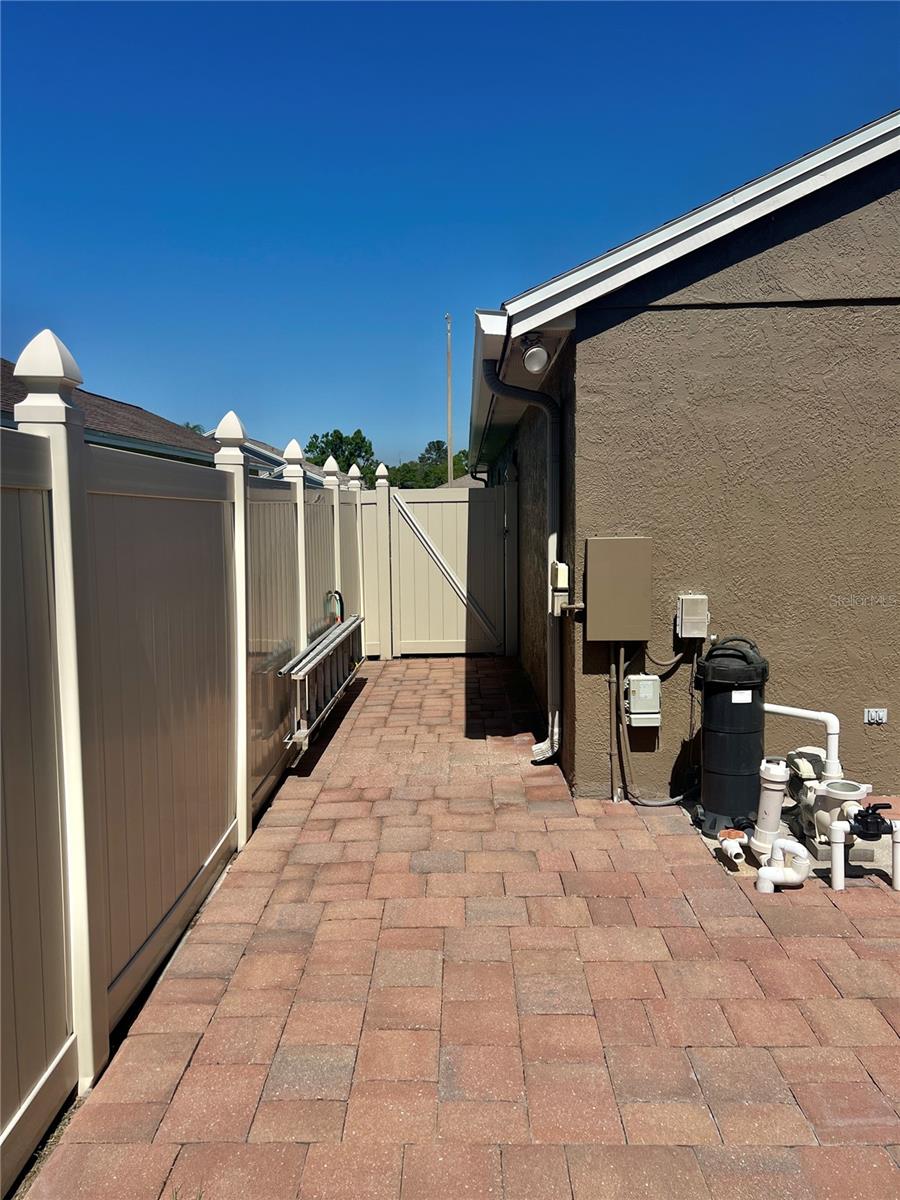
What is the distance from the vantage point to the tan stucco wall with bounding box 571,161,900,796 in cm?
450

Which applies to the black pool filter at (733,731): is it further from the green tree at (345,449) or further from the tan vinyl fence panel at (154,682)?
the green tree at (345,449)

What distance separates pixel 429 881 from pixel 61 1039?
1.86 metres

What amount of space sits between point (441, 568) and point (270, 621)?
5.09 meters

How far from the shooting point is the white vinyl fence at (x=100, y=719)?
2.01 metres

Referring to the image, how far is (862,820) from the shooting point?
3828mm

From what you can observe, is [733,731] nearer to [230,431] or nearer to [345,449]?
[230,431]

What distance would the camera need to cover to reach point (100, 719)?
245cm

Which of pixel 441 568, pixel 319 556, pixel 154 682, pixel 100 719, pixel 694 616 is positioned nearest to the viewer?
pixel 100 719

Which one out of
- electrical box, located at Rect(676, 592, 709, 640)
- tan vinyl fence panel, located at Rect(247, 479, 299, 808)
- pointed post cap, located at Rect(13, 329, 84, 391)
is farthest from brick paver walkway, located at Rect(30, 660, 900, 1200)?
pointed post cap, located at Rect(13, 329, 84, 391)

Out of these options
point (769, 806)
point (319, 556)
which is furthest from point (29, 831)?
point (319, 556)

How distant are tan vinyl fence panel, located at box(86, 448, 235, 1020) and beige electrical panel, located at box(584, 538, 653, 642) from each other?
214 centimetres

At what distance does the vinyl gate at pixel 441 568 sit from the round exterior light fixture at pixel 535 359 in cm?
489

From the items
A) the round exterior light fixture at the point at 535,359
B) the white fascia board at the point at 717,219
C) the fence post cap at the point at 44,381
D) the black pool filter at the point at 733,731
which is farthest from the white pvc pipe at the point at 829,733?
the fence post cap at the point at 44,381

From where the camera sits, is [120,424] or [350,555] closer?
[120,424]
